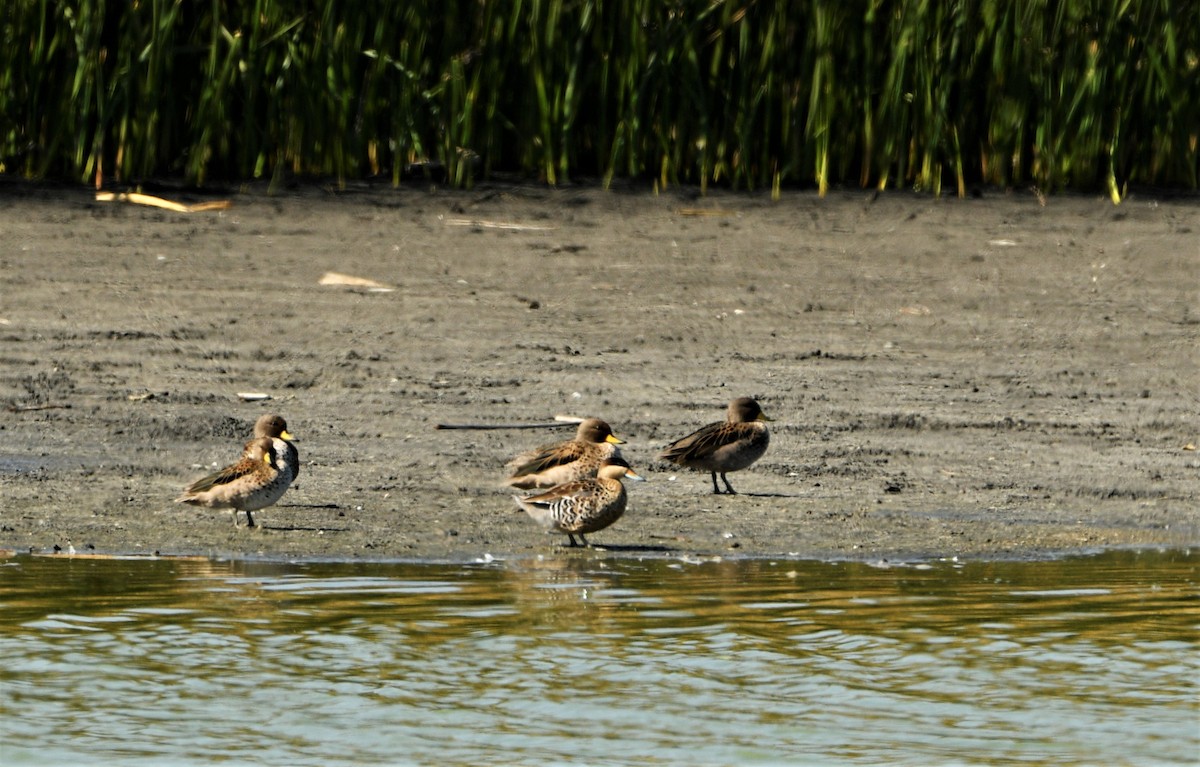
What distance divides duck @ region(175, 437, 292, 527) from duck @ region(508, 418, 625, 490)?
1004mm

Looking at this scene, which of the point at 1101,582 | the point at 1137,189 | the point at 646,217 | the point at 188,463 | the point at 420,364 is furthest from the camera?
the point at 1137,189

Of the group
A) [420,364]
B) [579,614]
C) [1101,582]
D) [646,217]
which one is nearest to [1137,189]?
[646,217]

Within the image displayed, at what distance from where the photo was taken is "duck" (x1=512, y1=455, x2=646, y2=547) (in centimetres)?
827

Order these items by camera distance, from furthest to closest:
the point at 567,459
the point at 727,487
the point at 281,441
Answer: the point at 727,487
the point at 567,459
the point at 281,441

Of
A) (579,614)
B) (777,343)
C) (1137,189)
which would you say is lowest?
(579,614)

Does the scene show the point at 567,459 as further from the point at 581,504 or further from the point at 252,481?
the point at 252,481

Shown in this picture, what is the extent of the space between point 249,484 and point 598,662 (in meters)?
2.11

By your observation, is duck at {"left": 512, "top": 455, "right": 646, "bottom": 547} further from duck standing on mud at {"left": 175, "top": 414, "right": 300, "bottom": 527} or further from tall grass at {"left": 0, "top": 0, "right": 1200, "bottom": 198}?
tall grass at {"left": 0, "top": 0, "right": 1200, "bottom": 198}

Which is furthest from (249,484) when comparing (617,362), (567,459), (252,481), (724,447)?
(617,362)

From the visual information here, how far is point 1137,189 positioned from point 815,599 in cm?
736

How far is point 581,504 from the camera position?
8258 mm

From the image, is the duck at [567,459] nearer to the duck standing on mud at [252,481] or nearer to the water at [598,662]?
the water at [598,662]

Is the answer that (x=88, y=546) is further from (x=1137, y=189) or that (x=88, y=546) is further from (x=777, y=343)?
(x=1137, y=189)

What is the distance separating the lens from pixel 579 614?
7.18 meters
